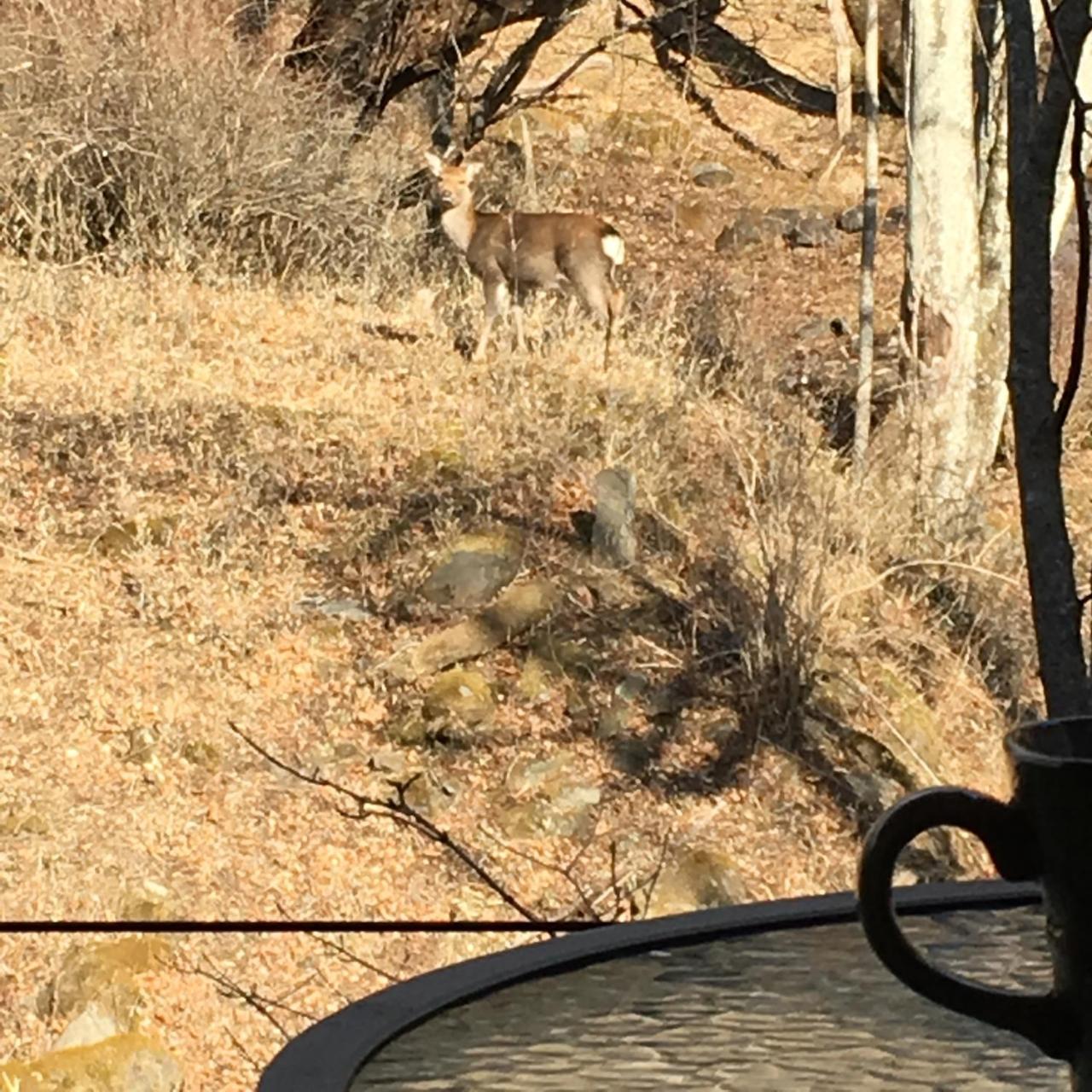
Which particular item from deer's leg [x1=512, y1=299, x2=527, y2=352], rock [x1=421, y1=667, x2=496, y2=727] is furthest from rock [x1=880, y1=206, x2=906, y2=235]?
rock [x1=421, y1=667, x2=496, y2=727]

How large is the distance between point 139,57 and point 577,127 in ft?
24.6

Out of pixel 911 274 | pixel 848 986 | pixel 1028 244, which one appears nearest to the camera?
pixel 848 986

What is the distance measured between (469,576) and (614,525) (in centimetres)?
66

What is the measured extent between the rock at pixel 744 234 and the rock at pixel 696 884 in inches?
395

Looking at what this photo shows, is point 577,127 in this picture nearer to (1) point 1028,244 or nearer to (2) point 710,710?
(2) point 710,710

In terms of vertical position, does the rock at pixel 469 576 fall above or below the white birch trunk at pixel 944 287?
below

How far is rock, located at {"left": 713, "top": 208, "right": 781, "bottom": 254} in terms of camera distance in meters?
16.8

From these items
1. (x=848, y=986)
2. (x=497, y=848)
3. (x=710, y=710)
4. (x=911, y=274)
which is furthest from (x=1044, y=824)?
(x=911, y=274)

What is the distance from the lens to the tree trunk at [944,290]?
991 cm

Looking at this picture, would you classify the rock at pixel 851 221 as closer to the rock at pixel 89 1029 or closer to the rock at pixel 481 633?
the rock at pixel 481 633

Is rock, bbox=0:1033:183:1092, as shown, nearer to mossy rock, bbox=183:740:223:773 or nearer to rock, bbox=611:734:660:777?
mossy rock, bbox=183:740:223:773

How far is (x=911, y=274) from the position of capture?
10242 mm

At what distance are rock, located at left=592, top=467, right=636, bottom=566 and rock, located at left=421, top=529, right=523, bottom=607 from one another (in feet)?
1.16

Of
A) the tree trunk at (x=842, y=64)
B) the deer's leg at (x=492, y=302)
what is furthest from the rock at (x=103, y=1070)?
the tree trunk at (x=842, y=64)
